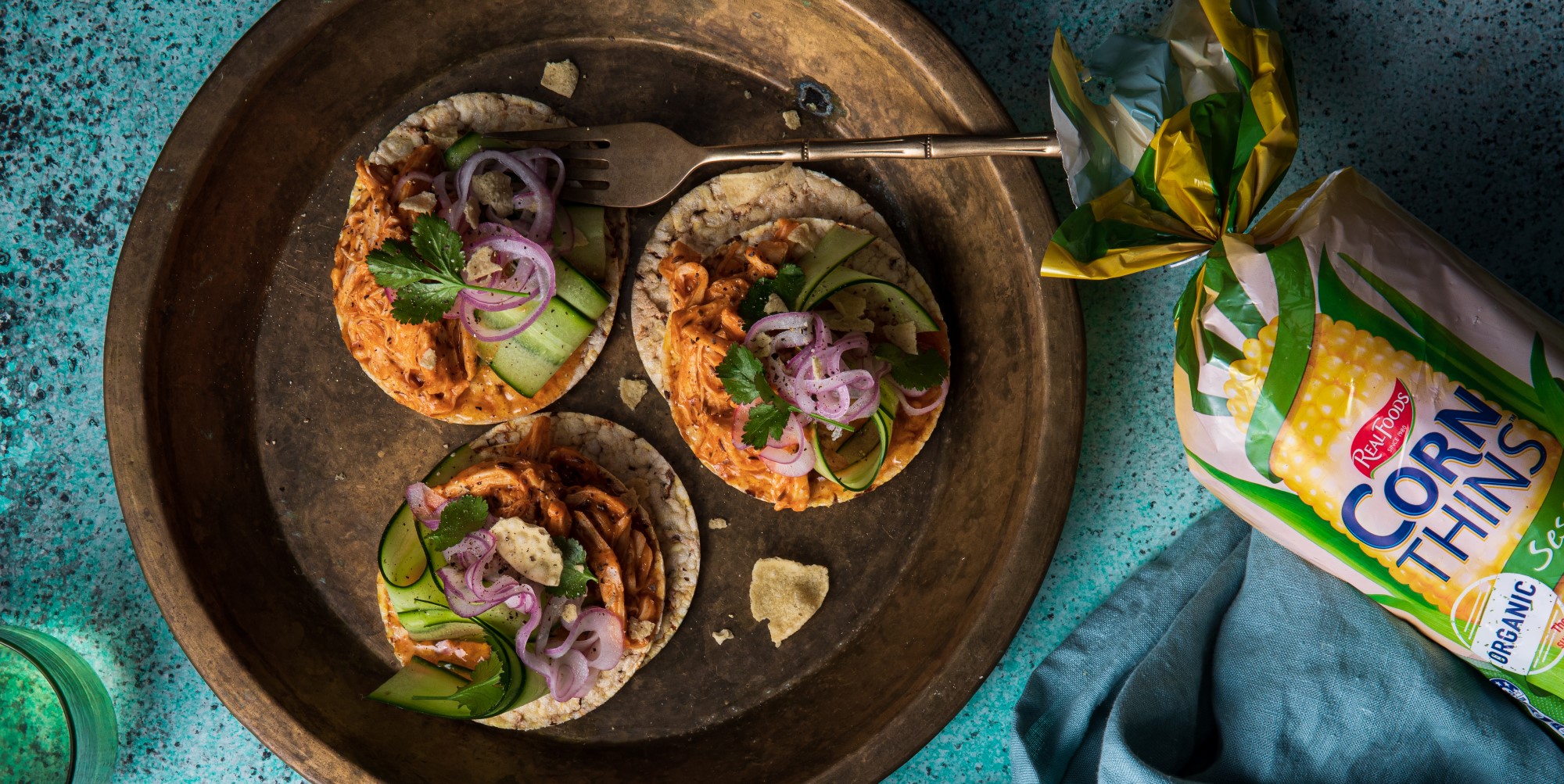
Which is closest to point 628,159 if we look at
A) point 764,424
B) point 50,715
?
point 764,424

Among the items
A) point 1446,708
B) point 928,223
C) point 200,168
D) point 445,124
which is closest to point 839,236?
point 928,223

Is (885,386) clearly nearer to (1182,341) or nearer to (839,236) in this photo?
(839,236)

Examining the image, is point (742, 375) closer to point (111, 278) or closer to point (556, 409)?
point (556, 409)

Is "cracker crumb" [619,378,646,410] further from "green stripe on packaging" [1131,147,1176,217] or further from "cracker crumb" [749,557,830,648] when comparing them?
"green stripe on packaging" [1131,147,1176,217]

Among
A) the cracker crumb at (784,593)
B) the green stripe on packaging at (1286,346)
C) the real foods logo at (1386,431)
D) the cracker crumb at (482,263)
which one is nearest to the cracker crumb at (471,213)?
the cracker crumb at (482,263)

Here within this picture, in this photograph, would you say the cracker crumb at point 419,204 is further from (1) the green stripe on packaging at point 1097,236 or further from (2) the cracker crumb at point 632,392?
(1) the green stripe on packaging at point 1097,236
